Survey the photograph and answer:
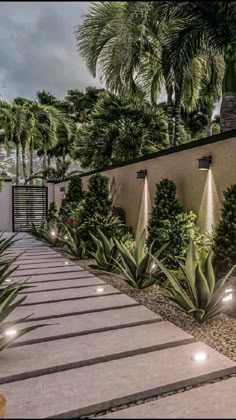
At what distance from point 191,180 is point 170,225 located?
1137 mm

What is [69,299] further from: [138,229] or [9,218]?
[9,218]

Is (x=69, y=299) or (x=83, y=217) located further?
(x=83, y=217)

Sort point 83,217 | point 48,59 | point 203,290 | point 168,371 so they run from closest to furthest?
point 48,59 → point 168,371 → point 203,290 → point 83,217

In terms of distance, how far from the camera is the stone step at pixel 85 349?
95.4 inches

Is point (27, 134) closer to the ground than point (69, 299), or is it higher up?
higher up

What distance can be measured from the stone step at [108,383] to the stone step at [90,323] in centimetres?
63

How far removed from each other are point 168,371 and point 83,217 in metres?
5.76

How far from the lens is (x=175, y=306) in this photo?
152 inches

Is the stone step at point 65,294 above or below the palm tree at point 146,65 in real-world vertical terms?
below

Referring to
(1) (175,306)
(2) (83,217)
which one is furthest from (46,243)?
(1) (175,306)

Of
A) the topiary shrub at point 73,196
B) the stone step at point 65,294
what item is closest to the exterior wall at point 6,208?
the topiary shrub at point 73,196

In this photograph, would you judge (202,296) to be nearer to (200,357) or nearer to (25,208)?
(200,357)

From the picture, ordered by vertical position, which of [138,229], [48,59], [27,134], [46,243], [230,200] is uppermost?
[27,134]

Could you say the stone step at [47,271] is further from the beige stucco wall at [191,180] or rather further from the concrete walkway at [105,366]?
the beige stucco wall at [191,180]
